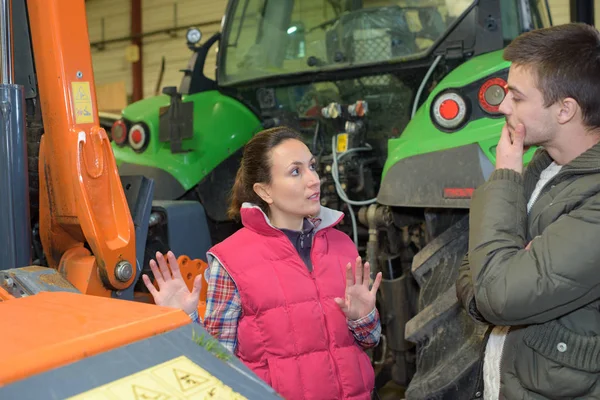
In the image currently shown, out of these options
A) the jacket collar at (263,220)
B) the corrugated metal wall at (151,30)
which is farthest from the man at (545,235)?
the corrugated metal wall at (151,30)

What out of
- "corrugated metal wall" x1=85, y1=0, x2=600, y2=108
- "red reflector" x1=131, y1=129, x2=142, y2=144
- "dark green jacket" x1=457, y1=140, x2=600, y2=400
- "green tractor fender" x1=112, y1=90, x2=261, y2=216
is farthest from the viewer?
"corrugated metal wall" x1=85, y1=0, x2=600, y2=108

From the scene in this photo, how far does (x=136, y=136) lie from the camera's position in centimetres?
348

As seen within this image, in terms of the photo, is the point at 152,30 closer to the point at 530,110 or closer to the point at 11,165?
the point at 11,165

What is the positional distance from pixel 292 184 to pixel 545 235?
2.56 ft

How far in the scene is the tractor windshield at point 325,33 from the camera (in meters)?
3.14

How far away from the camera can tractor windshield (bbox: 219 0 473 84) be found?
124 inches

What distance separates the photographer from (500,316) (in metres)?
1.33

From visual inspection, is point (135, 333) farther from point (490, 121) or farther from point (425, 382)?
point (490, 121)

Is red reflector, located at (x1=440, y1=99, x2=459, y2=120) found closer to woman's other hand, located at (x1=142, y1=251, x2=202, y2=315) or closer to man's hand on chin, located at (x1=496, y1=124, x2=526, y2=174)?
man's hand on chin, located at (x1=496, y1=124, x2=526, y2=174)

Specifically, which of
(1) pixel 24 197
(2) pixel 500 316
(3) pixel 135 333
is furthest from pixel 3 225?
(2) pixel 500 316

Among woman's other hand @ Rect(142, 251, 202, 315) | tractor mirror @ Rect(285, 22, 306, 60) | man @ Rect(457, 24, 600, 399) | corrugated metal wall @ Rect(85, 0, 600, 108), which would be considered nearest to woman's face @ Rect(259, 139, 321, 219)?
woman's other hand @ Rect(142, 251, 202, 315)

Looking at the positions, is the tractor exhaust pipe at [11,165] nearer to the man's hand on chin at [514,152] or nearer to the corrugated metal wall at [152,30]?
the man's hand on chin at [514,152]

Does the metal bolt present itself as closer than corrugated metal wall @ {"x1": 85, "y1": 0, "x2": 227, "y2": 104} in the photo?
Yes

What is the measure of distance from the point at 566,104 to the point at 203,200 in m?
2.32
